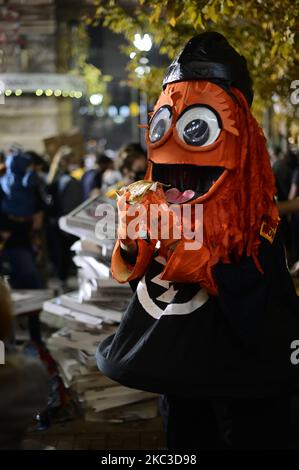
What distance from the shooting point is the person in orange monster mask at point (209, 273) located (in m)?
2.84

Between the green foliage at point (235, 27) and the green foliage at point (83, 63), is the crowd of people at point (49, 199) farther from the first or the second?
the green foliage at point (83, 63)

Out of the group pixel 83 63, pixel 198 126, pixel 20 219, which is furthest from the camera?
pixel 83 63

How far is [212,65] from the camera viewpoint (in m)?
2.98

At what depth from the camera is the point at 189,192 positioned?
3029 mm

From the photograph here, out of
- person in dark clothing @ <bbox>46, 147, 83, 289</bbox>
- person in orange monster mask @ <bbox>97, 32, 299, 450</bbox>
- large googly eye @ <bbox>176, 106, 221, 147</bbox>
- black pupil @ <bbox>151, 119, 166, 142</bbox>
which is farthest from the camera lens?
person in dark clothing @ <bbox>46, 147, 83, 289</bbox>

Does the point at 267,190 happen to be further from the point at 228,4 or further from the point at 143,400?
the point at 143,400

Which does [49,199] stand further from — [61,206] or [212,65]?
[212,65]

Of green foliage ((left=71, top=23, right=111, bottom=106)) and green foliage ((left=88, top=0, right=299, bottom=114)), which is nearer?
green foliage ((left=88, top=0, right=299, bottom=114))

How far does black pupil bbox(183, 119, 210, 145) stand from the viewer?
296 centimetres

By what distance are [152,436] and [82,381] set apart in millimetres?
584

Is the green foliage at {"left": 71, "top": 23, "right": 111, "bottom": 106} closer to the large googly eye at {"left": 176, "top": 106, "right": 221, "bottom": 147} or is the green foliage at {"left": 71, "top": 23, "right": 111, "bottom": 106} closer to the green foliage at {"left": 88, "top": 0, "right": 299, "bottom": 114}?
the green foliage at {"left": 88, "top": 0, "right": 299, "bottom": 114}

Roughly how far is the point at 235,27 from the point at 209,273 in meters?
3.83

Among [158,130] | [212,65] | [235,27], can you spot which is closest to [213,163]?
[158,130]

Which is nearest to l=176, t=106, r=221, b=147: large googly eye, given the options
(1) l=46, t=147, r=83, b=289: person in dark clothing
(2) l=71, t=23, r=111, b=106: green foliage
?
(1) l=46, t=147, r=83, b=289: person in dark clothing
